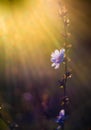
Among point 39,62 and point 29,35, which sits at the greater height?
point 29,35

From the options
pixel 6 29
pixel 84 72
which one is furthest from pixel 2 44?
pixel 84 72

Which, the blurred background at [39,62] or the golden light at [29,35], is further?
the golden light at [29,35]

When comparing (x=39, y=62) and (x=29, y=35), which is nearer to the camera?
(x=39, y=62)

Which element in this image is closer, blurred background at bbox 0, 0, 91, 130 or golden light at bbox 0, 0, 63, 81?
blurred background at bbox 0, 0, 91, 130

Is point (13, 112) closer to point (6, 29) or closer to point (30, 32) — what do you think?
point (6, 29)

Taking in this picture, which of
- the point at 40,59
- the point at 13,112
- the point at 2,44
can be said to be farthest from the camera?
the point at 2,44

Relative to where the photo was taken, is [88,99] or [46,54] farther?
[46,54]

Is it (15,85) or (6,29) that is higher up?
(6,29)

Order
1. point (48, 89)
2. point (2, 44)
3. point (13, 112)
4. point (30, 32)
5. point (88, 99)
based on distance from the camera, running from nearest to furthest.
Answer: point (13, 112), point (88, 99), point (48, 89), point (2, 44), point (30, 32)
